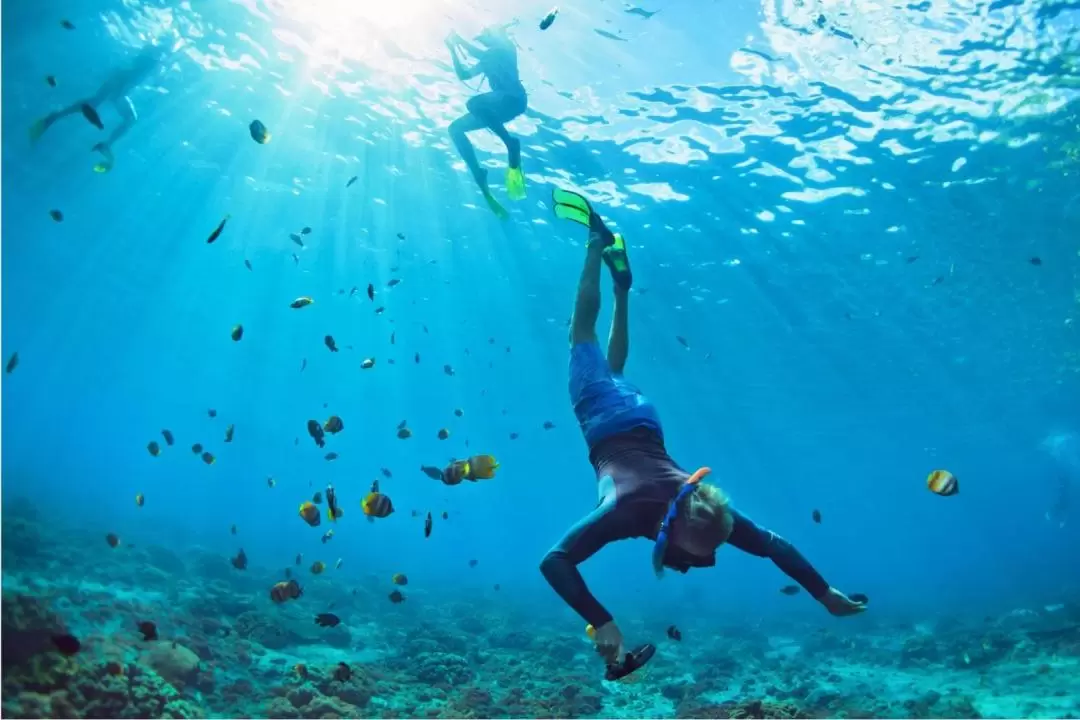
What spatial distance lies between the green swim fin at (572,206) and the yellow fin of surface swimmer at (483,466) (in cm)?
336

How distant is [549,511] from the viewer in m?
123

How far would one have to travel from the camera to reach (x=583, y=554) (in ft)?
14.2

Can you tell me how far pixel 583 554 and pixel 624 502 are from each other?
0.52m

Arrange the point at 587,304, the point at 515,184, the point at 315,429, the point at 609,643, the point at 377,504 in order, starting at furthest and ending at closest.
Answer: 1. the point at 515,184
2. the point at 315,429
3. the point at 377,504
4. the point at 587,304
5. the point at 609,643

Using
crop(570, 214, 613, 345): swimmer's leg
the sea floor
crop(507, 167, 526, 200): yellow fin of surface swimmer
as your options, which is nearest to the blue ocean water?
the sea floor

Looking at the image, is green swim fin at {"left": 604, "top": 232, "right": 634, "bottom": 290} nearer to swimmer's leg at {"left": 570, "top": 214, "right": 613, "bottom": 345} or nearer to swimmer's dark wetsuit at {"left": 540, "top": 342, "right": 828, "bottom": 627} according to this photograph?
swimmer's leg at {"left": 570, "top": 214, "right": 613, "bottom": 345}

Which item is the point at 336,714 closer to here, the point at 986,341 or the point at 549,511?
the point at 986,341

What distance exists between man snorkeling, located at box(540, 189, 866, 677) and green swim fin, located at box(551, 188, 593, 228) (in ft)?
6.61

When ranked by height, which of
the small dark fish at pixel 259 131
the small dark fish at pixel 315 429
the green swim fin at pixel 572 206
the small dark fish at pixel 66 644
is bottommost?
the small dark fish at pixel 66 644

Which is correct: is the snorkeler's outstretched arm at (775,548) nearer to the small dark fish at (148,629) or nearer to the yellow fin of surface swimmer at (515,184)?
the small dark fish at (148,629)

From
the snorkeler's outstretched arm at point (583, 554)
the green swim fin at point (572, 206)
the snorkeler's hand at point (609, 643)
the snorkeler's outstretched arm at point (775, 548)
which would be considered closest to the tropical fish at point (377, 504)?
the snorkeler's outstretched arm at point (583, 554)

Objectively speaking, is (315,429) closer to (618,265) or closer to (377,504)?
(377,504)

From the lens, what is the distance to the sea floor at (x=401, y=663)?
7.57 metres

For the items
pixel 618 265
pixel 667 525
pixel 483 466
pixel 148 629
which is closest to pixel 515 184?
pixel 618 265
